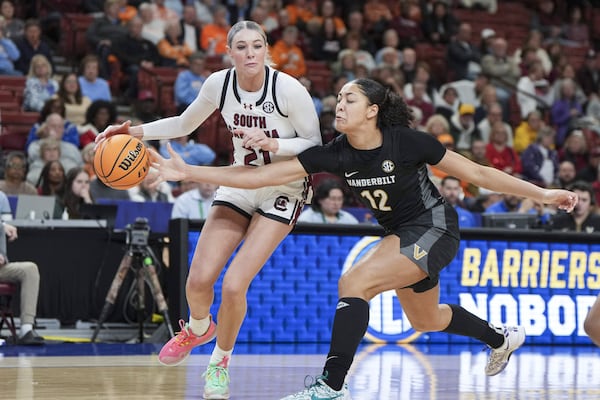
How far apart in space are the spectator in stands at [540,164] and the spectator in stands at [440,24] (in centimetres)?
350

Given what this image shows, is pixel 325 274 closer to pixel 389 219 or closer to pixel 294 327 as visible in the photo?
pixel 294 327

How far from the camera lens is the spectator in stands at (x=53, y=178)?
10.9 m

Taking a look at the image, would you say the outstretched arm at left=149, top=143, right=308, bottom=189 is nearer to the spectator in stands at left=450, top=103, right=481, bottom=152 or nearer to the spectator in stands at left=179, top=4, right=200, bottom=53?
the spectator in stands at left=179, top=4, right=200, bottom=53

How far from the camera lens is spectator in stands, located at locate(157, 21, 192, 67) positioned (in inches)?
594

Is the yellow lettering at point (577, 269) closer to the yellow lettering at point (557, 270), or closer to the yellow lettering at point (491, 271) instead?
the yellow lettering at point (557, 270)

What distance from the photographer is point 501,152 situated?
15.1 meters

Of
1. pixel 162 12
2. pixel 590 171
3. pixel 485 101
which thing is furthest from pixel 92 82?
pixel 590 171

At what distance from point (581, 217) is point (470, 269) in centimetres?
180

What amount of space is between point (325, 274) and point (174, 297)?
1469 millimetres

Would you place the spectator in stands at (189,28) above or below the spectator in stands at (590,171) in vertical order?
above

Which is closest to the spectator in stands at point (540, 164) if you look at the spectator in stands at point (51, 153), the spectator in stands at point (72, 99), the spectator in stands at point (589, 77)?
the spectator in stands at point (589, 77)

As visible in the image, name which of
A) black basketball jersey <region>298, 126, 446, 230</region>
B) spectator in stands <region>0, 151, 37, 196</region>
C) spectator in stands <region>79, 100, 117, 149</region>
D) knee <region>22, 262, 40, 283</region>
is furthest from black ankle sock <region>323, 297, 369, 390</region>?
spectator in stands <region>79, 100, 117, 149</region>

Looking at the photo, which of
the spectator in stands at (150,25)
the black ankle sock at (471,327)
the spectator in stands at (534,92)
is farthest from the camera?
the spectator in stands at (534,92)

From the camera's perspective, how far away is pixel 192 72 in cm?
1417
